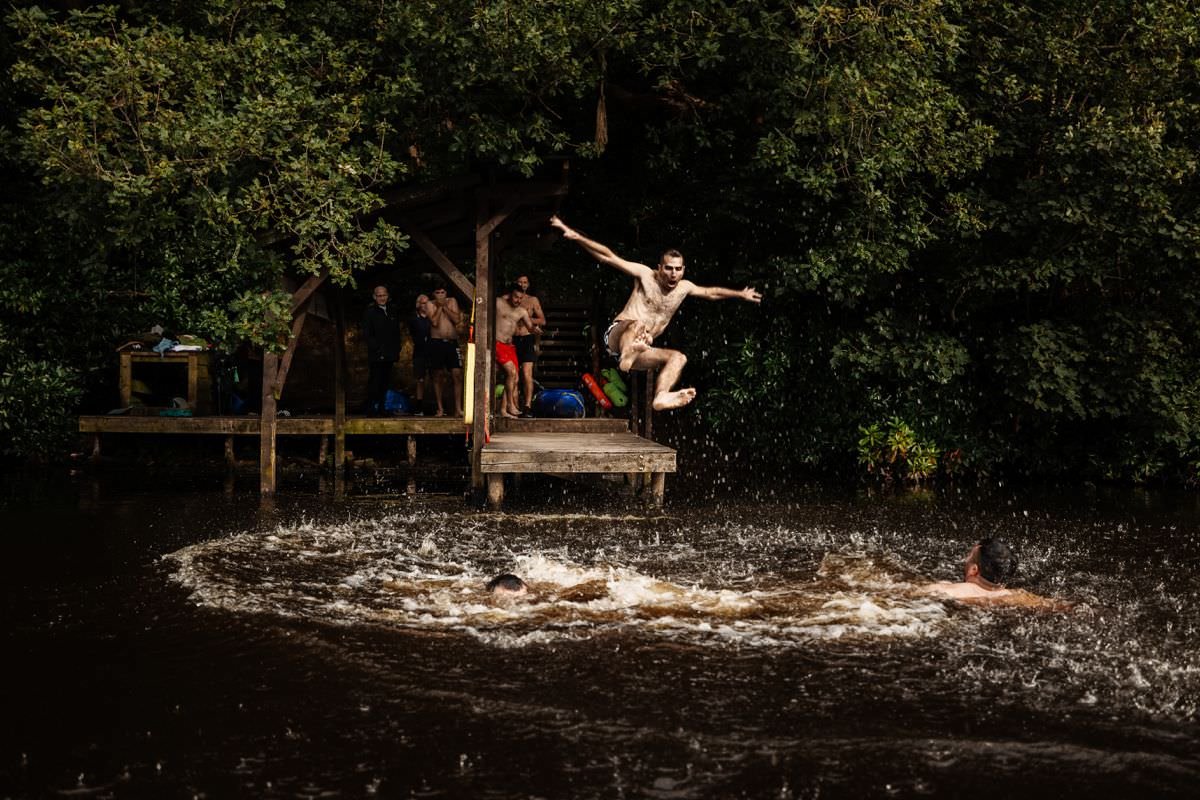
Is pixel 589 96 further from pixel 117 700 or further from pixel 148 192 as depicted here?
pixel 117 700

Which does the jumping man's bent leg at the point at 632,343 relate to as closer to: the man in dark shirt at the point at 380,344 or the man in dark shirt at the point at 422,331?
the man in dark shirt at the point at 380,344

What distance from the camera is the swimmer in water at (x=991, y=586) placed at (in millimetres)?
8531

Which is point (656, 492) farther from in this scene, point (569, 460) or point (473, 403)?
point (473, 403)

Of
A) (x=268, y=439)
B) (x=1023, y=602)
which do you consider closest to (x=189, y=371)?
(x=268, y=439)

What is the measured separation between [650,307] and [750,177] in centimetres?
614

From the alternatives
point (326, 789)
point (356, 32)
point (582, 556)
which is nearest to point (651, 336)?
point (582, 556)

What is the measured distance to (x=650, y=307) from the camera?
41.0ft

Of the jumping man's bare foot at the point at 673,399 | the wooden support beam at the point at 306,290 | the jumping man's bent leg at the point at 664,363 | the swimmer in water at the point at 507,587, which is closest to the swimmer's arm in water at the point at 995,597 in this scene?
the swimmer in water at the point at 507,587

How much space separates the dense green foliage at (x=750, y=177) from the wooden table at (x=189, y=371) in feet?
1.90

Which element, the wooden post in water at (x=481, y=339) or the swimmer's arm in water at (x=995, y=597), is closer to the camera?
the swimmer's arm in water at (x=995, y=597)

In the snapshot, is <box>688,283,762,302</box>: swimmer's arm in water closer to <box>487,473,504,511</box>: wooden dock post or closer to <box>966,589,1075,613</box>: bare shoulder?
<box>487,473,504,511</box>: wooden dock post

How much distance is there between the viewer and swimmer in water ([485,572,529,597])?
8.31 meters

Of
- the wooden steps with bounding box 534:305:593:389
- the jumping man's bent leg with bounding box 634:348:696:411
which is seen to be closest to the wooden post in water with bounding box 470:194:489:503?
the jumping man's bent leg with bounding box 634:348:696:411

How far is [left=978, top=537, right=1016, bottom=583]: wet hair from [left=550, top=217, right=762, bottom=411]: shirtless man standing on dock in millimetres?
4134
